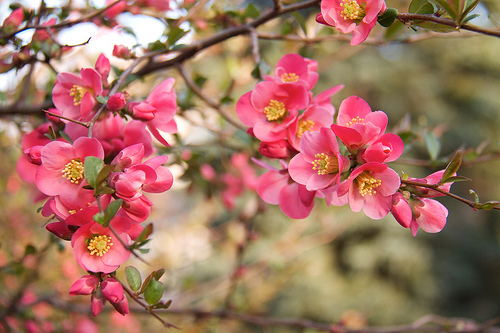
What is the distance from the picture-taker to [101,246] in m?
0.43

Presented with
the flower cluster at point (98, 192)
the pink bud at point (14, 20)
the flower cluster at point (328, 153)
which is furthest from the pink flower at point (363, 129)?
the pink bud at point (14, 20)

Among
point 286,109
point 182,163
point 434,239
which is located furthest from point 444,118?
point 286,109

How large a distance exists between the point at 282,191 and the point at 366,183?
13 cm

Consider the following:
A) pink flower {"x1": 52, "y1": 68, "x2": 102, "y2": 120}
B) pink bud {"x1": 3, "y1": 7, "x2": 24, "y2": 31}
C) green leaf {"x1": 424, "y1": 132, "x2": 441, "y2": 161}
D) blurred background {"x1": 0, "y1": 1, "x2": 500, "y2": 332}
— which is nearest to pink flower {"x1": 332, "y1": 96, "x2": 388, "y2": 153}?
pink flower {"x1": 52, "y1": 68, "x2": 102, "y2": 120}

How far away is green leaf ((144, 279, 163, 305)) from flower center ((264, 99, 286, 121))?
0.26 metres

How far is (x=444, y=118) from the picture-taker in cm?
411

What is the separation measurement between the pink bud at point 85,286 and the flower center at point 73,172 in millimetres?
114

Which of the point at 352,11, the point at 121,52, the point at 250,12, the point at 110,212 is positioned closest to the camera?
the point at 110,212

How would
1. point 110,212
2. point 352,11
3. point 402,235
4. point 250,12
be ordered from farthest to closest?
point 402,235
point 250,12
point 352,11
point 110,212

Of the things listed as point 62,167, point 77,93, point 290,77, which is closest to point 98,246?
point 62,167

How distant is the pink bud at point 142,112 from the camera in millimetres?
487

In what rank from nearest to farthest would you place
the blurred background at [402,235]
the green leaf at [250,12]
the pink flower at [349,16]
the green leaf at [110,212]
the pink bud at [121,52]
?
the green leaf at [110,212], the pink flower at [349,16], the pink bud at [121,52], the green leaf at [250,12], the blurred background at [402,235]

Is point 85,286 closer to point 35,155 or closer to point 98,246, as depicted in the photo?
point 98,246

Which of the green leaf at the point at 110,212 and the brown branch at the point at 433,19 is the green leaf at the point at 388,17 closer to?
the brown branch at the point at 433,19
